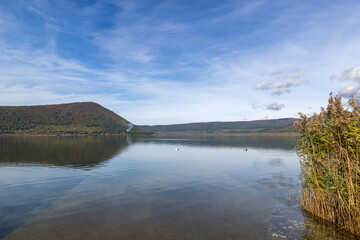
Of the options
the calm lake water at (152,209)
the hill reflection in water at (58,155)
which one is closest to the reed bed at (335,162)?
the calm lake water at (152,209)

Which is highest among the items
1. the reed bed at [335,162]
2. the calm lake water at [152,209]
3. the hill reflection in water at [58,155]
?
the reed bed at [335,162]

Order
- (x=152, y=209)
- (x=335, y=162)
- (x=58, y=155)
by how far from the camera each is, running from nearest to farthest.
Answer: (x=335, y=162)
(x=152, y=209)
(x=58, y=155)

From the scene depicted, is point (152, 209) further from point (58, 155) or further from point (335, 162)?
point (58, 155)

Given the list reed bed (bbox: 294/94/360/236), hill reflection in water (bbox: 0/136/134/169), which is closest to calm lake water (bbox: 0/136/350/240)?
reed bed (bbox: 294/94/360/236)

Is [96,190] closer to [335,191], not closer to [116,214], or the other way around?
[116,214]

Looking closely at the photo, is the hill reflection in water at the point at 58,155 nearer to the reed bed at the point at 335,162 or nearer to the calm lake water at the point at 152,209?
the calm lake water at the point at 152,209

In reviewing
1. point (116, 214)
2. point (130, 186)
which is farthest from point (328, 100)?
point (130, 186)

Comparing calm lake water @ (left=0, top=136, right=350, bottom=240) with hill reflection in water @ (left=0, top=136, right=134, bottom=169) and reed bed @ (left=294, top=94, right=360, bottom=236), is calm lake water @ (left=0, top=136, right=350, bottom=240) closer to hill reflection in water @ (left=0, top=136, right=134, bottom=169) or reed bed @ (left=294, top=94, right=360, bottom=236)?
reed bed @ (left=294, top=94, right=360, bottom=236)

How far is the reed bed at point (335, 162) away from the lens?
11.5m

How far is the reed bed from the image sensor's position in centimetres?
1153

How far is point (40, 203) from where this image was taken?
17.2 meters

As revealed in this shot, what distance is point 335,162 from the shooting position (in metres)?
12.6

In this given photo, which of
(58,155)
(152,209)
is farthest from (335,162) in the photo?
(58,155)

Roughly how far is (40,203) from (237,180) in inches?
797
